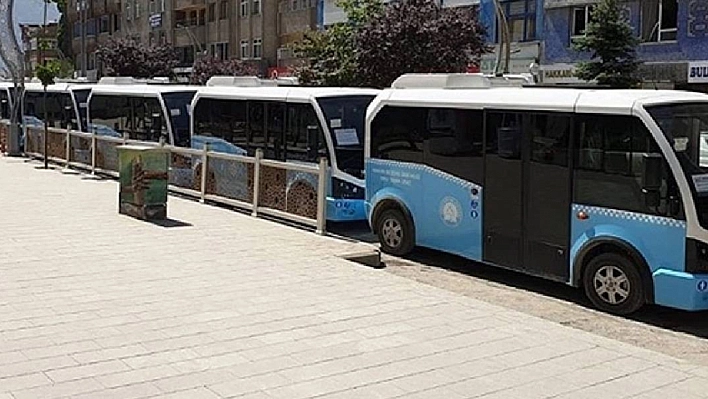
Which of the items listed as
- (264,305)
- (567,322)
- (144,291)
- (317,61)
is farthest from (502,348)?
(317,61)

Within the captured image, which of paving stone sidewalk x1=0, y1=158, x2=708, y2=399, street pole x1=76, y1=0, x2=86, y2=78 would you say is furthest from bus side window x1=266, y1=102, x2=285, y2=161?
street pole x1=76, y1=0, x2=86, y2=78

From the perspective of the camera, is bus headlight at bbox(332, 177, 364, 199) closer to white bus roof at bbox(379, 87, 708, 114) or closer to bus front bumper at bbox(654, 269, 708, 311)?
white bus roof at bbox(379, 87, 708, 114)

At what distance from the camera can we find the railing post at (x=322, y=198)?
1283 centimetres

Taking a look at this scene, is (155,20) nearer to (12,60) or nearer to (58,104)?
(12,60)

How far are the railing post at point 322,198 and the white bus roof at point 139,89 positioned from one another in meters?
8.26

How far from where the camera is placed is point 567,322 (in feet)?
28.5

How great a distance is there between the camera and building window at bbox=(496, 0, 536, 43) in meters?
34.2

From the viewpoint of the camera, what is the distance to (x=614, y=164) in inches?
353

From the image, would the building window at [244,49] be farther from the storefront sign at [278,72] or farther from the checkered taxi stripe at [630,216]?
the checkered taxi stripe at [630,216]

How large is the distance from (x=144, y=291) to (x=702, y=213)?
527 centimetres

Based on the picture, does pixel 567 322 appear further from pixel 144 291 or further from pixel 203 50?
pixel 203 50

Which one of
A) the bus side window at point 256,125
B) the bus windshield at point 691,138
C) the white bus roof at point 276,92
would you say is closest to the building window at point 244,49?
the white bus roof at point 276,92

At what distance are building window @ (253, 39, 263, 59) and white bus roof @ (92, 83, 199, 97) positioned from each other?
1133 inches

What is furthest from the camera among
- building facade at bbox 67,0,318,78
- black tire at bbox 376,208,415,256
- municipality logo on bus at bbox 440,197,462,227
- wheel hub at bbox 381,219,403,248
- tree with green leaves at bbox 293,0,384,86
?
building facade at bbox 67,0,318,78
